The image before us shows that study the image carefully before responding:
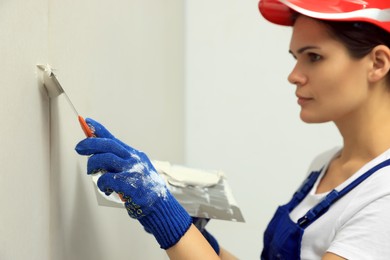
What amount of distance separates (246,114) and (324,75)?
0.88m

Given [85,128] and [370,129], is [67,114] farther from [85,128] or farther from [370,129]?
[370,129]

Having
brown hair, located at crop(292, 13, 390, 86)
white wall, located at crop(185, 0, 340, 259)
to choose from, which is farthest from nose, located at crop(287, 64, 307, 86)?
white wall, located at crop(185, 0, 340, 259)

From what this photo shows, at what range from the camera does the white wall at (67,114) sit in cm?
77

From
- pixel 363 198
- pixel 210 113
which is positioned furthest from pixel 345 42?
pixel 210 113

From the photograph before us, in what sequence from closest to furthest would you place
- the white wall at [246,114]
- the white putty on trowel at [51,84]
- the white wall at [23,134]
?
the white wall at [23,134] → the white putty on trowel at [51,84] → the white wall at [246,114]

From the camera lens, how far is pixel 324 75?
1092mm

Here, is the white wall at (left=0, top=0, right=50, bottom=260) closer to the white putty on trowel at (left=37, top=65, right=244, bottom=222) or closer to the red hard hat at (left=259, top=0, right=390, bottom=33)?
the white putty on trowel at (left=37, top=65, right=244, bottom=222)

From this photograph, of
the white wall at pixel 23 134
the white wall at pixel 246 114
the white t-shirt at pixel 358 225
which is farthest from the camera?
the white wall at pixel 246 114

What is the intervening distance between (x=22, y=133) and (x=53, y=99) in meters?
0.12

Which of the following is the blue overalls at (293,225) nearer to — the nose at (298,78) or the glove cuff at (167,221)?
the nose at (298,78)

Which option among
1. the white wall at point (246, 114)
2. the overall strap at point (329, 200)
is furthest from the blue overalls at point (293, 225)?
the white wall at point (246, 114)

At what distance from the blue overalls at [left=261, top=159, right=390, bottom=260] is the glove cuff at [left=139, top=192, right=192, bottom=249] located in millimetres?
Answer: 332

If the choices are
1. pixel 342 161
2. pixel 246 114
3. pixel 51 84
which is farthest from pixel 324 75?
pixel 246 114

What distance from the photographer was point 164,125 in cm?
167
